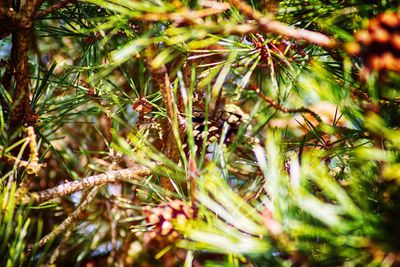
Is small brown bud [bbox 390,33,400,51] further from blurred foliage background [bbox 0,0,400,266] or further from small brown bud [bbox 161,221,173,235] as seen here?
small brown bud [bbox 161,221,173,235]

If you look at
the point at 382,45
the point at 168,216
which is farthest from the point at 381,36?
the point at 168,216

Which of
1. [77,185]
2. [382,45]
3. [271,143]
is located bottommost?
[77,185]

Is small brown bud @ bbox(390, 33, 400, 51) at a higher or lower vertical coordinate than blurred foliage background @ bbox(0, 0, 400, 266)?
higher

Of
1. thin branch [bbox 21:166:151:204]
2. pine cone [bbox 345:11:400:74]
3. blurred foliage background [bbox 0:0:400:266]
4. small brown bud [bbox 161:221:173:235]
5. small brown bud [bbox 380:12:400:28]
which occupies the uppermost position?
small brown bud [bbox 380:12:400:28]

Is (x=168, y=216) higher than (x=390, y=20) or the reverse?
the reverse

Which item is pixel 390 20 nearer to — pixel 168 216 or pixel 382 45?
pixel 382 45

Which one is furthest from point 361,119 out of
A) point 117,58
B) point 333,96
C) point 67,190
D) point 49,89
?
point 49,89

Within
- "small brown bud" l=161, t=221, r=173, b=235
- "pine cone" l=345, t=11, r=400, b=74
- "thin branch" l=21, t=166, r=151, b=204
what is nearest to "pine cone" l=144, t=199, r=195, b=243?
"small brown bud" l=161, t=221, r=173, b=235

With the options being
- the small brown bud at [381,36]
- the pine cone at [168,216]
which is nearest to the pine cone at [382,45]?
the small brown bud at [381,36]

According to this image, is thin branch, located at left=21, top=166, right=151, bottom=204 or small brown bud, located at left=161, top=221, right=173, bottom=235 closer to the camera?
small brown bud, located at left=161, top=221, right=173, bottom=235
